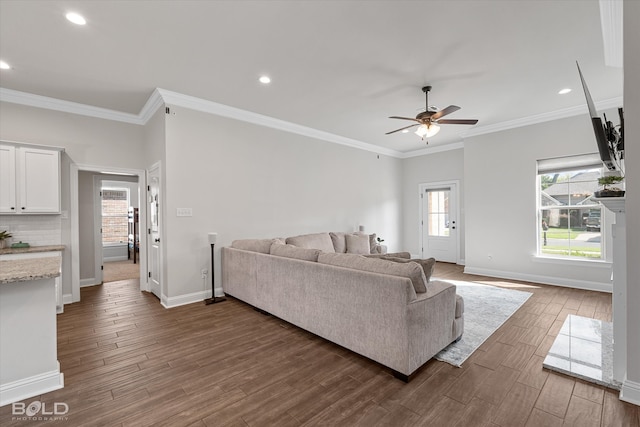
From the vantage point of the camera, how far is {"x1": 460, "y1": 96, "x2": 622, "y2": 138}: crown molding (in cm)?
455

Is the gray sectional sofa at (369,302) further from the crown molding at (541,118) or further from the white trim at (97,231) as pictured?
the crown molding at (541,118)

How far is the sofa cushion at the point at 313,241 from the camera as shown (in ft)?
16.2

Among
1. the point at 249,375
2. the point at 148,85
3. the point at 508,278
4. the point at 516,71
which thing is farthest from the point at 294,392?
the point at 508,278

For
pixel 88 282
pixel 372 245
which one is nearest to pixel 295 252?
pixel 372 245

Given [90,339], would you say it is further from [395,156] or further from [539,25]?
[395,156]

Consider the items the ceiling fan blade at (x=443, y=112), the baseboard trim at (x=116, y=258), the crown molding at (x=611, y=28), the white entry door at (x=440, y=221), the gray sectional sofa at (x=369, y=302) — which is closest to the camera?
the gray sectional sofa at (x=369, y=302)

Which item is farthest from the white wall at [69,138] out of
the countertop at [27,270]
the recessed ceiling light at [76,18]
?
the countertop at [27,270]

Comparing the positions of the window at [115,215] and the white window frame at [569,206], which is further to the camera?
the window at [115,215]

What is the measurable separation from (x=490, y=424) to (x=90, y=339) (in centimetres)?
374

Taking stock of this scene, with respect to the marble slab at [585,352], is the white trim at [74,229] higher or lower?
higher

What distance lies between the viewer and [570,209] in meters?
5.04

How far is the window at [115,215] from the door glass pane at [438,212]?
360 inches

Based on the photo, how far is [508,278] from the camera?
562 centimetres

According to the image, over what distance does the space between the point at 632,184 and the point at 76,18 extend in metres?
4.61
